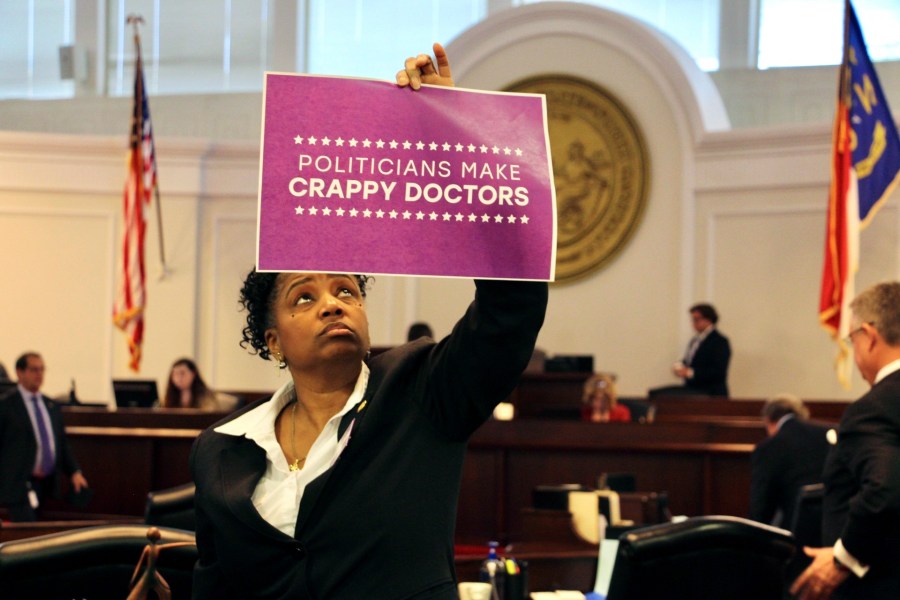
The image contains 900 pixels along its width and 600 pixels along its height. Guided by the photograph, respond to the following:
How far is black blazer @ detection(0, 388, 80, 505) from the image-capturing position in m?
7.10

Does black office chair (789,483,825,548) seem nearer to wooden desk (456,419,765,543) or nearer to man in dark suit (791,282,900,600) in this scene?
man in dark suit (791,282,900,600)

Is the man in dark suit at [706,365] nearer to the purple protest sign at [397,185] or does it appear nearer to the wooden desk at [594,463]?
the wooden desk at [594,463]

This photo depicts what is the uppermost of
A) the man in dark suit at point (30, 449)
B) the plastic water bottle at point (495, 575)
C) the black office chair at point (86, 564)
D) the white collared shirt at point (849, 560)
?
the black office chair at point (86, 564)

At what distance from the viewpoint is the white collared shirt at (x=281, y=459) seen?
182cm

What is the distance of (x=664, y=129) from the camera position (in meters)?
11.0

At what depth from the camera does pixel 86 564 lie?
2.25m

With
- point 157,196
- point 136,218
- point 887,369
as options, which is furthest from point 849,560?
point 157,196

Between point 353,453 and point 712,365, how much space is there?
8.55 meters

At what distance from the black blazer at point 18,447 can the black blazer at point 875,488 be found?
514cm

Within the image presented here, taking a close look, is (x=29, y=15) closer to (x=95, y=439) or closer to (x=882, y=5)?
(x=95, y=439)

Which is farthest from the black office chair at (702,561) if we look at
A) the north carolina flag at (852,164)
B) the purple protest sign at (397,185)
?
the north carolina flag at (852,164)

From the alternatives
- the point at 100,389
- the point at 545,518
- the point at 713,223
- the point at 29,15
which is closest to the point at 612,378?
the point at 713,223

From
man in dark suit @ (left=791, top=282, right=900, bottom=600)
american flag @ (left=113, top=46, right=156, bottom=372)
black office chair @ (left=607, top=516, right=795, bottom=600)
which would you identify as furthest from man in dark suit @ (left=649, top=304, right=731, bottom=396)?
black office chair @ (left=607, top=516, right=795, bottom=600)

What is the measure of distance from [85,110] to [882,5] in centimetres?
747
